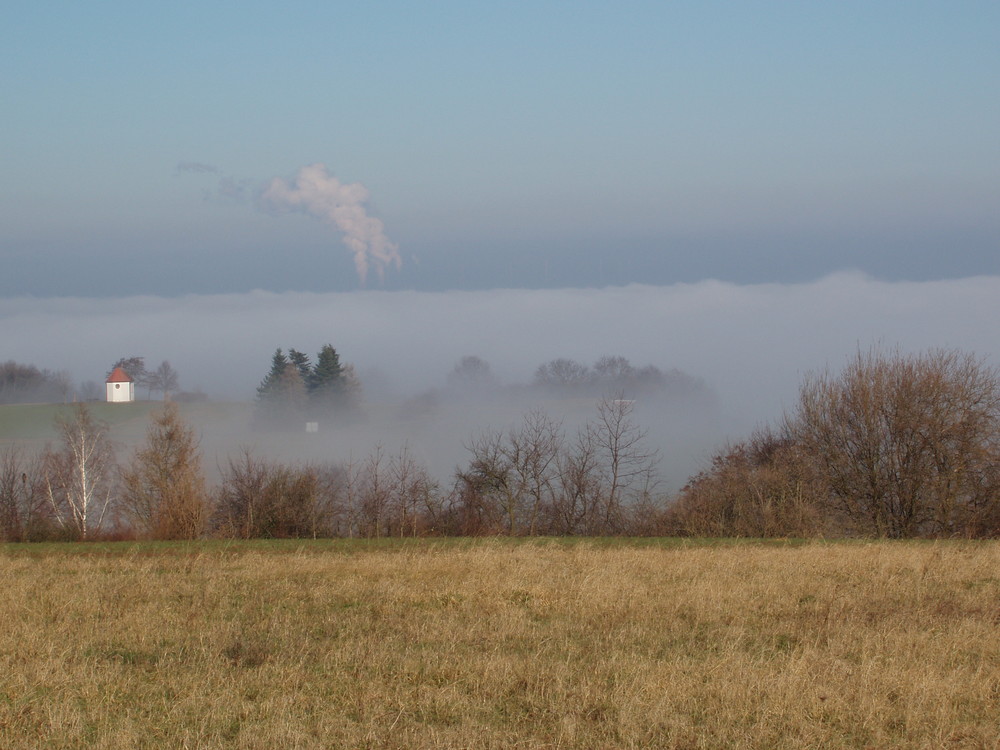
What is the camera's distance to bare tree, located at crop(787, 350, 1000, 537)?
3897 cm

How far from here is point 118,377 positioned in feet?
381

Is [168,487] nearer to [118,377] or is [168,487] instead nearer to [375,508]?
[375,508]

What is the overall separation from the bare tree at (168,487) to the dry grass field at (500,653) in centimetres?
1440

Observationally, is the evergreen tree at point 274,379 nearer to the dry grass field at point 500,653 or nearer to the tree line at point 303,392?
the tree line at point 303,392

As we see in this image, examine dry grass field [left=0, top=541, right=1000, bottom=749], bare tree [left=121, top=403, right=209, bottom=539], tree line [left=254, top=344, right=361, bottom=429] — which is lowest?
dry grass field [left=0, top=541, right=1000, bottom=749]

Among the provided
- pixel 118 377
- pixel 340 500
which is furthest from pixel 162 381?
pixel 340 500

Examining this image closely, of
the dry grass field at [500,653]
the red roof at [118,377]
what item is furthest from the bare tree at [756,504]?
the red roof at [118,377]

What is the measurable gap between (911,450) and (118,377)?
333 feet

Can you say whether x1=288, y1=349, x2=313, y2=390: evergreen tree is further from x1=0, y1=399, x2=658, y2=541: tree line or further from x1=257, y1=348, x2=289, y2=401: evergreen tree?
x1=0, y1=399, x2=658, y2=541: tree line

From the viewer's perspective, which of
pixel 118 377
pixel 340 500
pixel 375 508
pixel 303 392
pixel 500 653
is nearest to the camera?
pixel 500 653

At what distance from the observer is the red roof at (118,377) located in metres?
116

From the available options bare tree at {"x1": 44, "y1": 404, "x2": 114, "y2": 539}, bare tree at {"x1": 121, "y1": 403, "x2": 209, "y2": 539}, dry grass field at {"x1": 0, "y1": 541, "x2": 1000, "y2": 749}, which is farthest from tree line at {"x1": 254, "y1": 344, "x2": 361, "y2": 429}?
dry grass field at {"x1": 0, "y1": 541, "x2": 1000, "y2": 749}

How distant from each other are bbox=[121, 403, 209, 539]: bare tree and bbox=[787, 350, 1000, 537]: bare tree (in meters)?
26.6

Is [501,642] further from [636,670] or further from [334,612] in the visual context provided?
[334,612]
